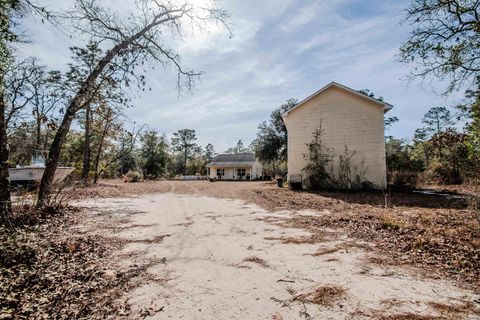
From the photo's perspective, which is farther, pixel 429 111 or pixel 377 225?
pixel 429 111

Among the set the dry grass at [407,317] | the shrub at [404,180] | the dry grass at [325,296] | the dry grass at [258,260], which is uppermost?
the shrub at [404,180]

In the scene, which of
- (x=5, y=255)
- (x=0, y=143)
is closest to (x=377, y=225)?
(x=5, y=255)

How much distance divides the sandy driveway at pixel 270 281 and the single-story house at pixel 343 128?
37.5 feet

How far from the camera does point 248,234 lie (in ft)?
19.5

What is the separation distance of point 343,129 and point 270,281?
1451 centimetres

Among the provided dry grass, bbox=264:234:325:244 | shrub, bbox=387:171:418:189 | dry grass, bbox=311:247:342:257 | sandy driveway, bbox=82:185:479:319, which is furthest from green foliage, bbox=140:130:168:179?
dry grass, bbox=311:247:342:257

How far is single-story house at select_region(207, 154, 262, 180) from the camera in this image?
139 ft

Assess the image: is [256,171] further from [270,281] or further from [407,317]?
[407,317]

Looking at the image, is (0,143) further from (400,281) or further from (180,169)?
(180,169)

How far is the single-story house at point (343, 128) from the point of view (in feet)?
50.7

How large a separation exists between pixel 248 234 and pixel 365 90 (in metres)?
31.6

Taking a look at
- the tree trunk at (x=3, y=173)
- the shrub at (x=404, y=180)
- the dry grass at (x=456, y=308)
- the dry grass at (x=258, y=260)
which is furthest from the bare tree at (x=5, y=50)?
the shrub at (x=404, y=180)

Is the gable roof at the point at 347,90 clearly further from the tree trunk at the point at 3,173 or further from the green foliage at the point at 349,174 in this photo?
the tree trunk at the point at 3,173

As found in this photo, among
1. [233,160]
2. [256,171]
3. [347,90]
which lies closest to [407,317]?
[347,90]
